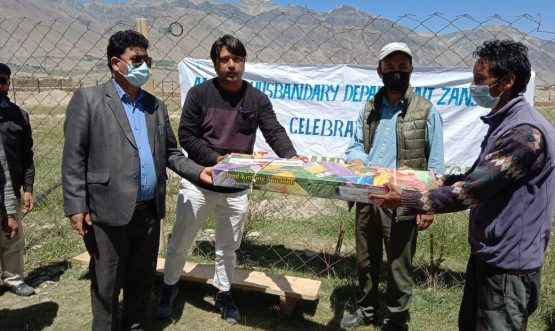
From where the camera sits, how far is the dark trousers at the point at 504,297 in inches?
76.8

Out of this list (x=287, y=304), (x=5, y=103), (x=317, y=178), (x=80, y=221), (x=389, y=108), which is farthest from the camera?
(x=5, y=103)

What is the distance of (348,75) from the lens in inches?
164

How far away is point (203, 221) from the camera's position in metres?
3.24

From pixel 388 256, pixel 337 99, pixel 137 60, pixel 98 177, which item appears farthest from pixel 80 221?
pixel 337 99

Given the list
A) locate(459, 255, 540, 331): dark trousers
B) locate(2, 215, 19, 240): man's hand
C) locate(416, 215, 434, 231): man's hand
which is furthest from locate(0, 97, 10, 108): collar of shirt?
locate(459, 255, 540, 331): dark trousers

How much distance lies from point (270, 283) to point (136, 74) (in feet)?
6.63

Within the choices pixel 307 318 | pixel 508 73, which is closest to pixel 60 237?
pixel 307 318

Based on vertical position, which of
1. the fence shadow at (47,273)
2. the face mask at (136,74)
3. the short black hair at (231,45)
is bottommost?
the fence shadow at (47,273)

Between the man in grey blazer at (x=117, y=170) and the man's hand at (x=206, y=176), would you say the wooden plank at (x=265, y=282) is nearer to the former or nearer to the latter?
the man in grey blazer at (x=117, y=170)

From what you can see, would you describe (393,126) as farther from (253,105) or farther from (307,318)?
(307,318)

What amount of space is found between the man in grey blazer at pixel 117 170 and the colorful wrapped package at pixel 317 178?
0.31 metres

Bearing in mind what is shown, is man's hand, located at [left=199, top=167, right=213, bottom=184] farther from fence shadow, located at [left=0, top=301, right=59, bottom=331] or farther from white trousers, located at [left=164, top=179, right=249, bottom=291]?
fence shadow, located at [left=0, top=301, right=59, bottom=331]

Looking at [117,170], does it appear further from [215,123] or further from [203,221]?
[203,221]

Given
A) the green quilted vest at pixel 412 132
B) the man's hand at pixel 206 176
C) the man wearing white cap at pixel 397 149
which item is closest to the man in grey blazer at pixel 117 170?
the man's hand at pixel 206 176
